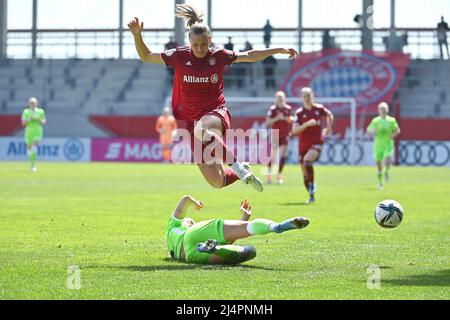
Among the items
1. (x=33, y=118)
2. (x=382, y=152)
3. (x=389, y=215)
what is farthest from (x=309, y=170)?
(x=33, y=118)

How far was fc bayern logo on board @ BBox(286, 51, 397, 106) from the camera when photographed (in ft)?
172

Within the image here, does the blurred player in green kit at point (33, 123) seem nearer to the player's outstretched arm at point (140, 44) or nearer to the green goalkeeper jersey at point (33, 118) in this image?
the green goalkeeper jersey at point (33, 118)

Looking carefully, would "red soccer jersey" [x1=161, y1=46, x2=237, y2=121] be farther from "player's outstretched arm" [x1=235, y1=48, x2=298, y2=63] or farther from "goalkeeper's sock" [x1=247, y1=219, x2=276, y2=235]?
"goalkeeper's sock" [x1=247, y1=219, x2=276, y2=235]

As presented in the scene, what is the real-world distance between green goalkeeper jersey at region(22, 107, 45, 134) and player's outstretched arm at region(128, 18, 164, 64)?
24.4 m

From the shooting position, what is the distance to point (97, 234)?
1424cm

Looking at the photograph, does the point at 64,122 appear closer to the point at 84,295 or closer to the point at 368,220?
the point at 368,220

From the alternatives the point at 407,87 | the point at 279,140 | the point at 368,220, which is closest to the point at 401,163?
the point at 407,87

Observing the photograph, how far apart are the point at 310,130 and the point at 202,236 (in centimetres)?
1196

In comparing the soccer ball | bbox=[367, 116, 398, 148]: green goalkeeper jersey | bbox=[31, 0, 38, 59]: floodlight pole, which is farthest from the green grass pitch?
bbox=[31, 0, 38, 59]: floodlight pole

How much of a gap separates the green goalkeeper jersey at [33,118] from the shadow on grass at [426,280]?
27.1 m

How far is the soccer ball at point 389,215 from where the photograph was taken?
1276 cm

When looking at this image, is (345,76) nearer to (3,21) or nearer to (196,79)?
(3,21)

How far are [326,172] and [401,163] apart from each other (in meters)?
9.37
